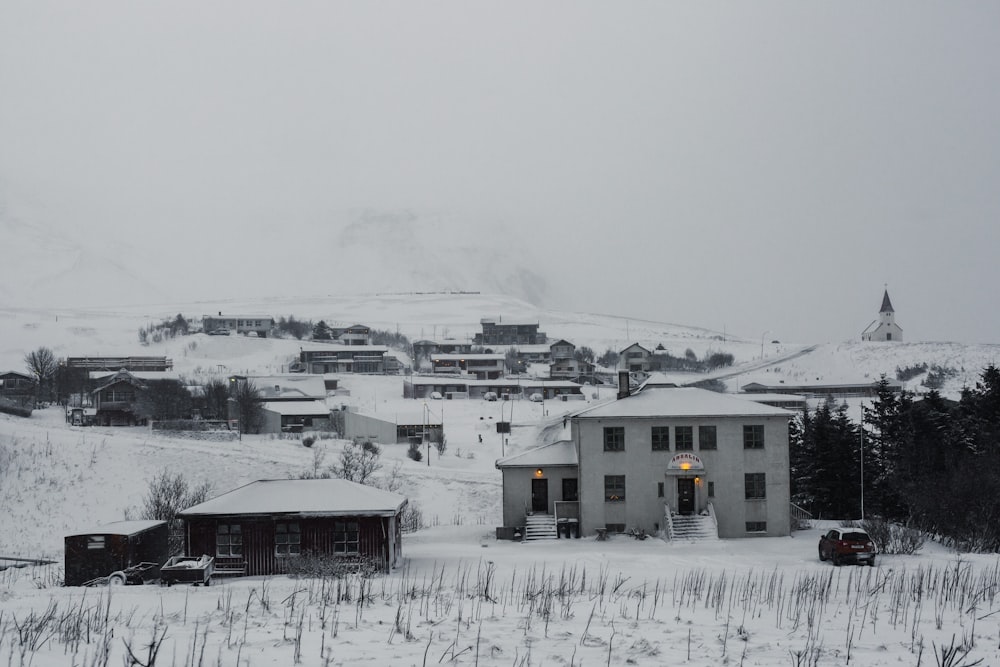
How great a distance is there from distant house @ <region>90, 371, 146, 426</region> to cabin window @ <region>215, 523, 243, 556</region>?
4898 centimetres

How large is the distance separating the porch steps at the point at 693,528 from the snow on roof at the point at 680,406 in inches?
159

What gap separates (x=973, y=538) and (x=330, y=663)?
960 inches

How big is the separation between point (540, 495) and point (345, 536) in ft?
35.5

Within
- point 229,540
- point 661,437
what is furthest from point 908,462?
point 229,540

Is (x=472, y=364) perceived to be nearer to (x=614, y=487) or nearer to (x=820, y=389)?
(x=820, y=389)

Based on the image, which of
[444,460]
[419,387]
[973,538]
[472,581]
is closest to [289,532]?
[472,581]

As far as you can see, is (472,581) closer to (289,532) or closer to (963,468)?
(289,532)

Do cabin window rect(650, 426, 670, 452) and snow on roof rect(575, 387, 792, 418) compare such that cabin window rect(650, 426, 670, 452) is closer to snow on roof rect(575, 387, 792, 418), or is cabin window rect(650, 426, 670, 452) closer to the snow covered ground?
snow on roof rect(575, 387, 792, 418)

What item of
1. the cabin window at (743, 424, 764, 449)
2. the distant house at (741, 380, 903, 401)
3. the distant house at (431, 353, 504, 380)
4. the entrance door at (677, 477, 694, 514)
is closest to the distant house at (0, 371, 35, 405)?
the distant house at (431, 353, 504, 380)

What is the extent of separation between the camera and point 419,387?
94.1 m

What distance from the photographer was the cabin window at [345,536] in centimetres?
2745

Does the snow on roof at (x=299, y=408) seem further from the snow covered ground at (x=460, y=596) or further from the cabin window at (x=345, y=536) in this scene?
the cabin window at (x=345, y=536)

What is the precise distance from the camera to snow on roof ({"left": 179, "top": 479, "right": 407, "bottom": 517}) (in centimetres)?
2733

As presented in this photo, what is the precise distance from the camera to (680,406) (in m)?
35.8
